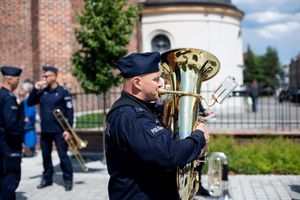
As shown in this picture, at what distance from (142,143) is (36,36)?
1251 centimetres

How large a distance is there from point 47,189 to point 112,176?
208 inches

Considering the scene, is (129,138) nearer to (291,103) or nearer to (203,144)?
(203,144)

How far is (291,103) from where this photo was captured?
11266 mm

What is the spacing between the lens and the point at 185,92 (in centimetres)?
341

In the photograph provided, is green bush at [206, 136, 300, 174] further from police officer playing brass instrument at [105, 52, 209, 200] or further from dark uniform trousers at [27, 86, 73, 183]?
police officer playing brass instrument at [105, 52, 209, 200]

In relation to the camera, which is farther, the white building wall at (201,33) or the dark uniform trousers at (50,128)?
the white building wall at (201,33)

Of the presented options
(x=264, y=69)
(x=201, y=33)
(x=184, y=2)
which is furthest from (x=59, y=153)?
(x=264, y=69)

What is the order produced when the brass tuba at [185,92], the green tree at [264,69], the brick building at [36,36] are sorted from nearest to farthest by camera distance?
the brass tuba at [185,92], the brick building at [36,36], the green tree at [264,69]

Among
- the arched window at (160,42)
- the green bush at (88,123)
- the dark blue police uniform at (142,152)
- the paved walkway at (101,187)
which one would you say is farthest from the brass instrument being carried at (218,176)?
the arched window at (160,42)

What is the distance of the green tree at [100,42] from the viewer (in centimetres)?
976

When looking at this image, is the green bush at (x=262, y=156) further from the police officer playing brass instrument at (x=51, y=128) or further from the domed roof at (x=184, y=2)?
the domed roof at (x=184, y=2)

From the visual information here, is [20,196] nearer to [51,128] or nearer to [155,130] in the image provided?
[51,128]

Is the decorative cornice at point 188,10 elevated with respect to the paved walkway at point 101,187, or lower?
elevated

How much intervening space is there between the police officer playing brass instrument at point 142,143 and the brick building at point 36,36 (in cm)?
1149
